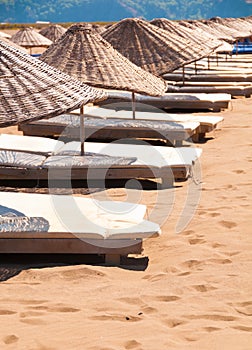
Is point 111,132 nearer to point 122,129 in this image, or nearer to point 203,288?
point 122,129

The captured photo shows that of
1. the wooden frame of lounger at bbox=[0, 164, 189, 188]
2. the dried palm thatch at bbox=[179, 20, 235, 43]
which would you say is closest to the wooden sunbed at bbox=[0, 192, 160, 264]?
the wooden frame of lounger at bbox=[0, 164, 189, 188]

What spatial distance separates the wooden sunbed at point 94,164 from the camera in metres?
6.60

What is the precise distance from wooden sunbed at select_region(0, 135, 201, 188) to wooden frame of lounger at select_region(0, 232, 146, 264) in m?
1.93

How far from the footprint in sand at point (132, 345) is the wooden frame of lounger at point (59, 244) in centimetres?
118

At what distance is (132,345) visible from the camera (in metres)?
3.50

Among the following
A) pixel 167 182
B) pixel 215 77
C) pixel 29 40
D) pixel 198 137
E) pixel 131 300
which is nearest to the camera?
pixel 131 300

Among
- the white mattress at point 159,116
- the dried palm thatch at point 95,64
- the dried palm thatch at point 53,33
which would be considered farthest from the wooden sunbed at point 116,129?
the dried palm thatch at point 53,33

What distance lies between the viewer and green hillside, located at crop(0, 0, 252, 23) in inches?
6491

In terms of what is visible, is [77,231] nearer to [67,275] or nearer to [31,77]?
[67,275]

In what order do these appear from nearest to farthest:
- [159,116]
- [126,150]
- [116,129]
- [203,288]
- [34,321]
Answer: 1. [34,321]
2. [203,288]
3. [126,150]
4. [116,129]
5. [159,116]

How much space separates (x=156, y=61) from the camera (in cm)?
1023

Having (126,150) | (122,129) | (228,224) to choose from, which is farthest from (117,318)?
(122,129)

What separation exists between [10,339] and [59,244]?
1143 millimetres

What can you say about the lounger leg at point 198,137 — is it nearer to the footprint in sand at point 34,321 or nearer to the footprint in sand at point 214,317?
the footprint in sand at point 214,317
